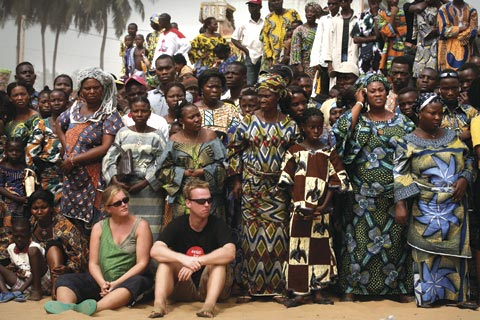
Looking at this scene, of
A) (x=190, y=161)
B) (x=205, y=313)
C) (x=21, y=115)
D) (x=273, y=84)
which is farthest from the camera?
(x=21, y=115)

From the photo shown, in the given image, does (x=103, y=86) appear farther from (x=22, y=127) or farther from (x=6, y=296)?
(x=6, y=296)

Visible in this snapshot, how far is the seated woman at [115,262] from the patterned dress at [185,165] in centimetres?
39

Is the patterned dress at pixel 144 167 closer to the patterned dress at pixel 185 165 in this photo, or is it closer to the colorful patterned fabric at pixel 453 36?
the patterned dress at pixel 185 165

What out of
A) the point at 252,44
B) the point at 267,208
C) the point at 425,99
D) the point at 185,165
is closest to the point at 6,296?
the point at 185,165

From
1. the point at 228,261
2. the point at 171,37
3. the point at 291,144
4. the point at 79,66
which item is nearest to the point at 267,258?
the point at 228,261

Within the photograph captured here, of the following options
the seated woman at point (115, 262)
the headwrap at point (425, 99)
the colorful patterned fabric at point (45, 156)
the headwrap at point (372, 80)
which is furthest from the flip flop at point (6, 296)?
the headwrap at point (425, 99)

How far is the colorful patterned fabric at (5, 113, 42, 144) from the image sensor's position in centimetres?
844

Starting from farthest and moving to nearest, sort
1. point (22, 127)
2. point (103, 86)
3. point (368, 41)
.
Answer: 1. point (368, 41)
2. point (22, 127)
3. point (103, 86)

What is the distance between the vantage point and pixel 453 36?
10.4 m

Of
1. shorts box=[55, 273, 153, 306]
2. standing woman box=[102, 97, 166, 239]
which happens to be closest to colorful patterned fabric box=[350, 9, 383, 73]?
standing woman box=[102, 97, 166, 239]

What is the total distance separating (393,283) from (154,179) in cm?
236

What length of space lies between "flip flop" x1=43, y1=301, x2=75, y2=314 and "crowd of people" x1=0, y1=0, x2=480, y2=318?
0.04 ft

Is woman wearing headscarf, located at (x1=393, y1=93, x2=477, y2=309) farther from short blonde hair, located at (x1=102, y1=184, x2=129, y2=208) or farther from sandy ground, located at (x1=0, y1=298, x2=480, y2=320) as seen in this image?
short blonde hair, located at (x1=102, y1=184, x2=129, y2=208)

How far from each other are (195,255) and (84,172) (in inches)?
54.9
